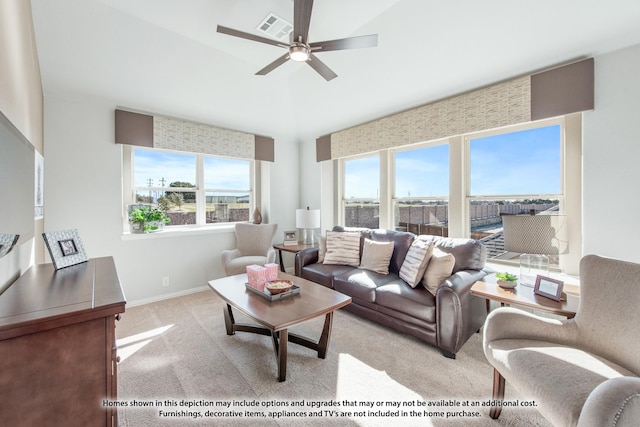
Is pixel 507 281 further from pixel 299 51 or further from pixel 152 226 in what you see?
pixel 152 226

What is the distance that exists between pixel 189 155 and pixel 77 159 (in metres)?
1.31

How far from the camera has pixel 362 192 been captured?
4.33 m

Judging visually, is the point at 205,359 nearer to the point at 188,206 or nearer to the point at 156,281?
the point at 156,281

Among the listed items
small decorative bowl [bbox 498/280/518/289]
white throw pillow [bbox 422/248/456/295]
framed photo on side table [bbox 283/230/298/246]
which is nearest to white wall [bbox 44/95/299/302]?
framed photo on side table [bbox 283/230/298/246]

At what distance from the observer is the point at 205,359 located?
215 cm

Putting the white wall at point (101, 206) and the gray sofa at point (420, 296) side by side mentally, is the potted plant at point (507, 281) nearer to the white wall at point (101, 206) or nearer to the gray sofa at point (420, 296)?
the gray sofa at point (420, 296)

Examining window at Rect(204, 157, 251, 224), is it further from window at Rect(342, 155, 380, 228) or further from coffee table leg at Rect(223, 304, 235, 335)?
coffee table leg at Rect(223, 304, 235, 335)

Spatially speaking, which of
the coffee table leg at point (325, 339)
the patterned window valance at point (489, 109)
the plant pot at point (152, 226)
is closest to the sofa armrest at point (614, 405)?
the coffee table leg at point (325, 339)

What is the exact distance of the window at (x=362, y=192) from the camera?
4.13 metres

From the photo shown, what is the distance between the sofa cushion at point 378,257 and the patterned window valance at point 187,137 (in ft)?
8.12

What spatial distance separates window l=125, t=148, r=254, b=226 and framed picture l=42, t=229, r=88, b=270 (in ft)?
6.11

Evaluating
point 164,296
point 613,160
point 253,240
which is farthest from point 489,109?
point 164,296

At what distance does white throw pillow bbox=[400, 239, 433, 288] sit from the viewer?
254cm

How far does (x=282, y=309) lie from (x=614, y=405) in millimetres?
1660
